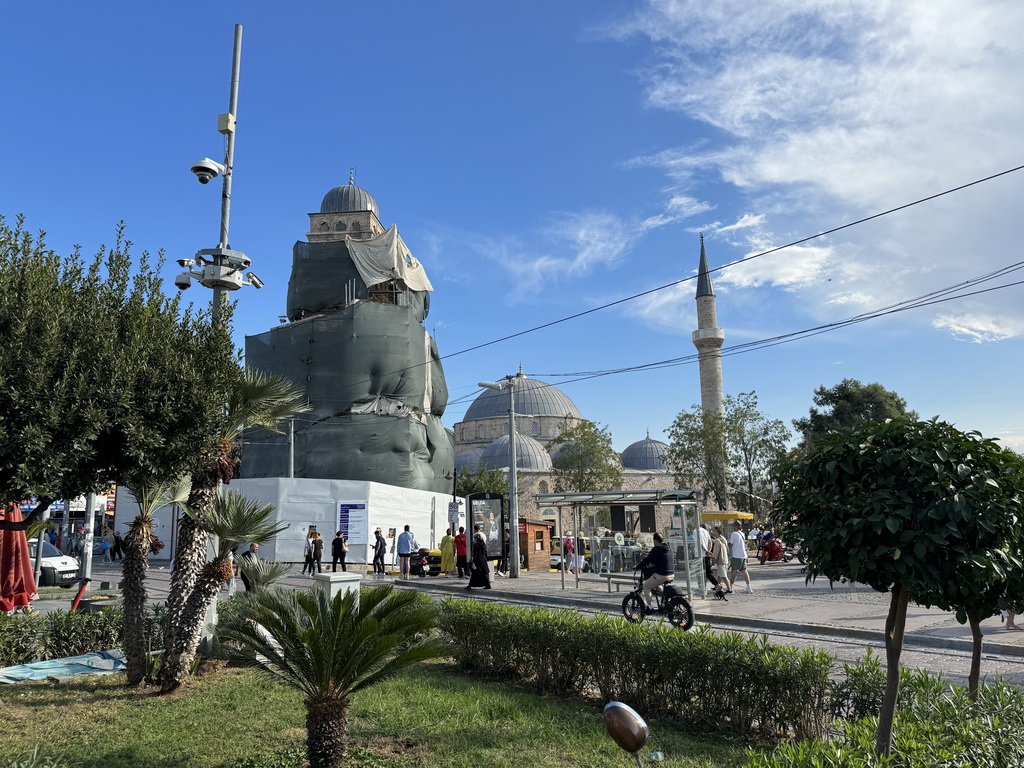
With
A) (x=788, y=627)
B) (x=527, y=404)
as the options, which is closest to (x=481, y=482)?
(x=527, y=404)

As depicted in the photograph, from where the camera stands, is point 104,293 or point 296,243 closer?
point 104,293

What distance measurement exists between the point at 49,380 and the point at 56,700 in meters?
3.25

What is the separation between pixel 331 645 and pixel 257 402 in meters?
3.40

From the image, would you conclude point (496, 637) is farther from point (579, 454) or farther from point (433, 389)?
point (579, 454)

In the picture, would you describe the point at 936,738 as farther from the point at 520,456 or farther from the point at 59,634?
the point at 520,456

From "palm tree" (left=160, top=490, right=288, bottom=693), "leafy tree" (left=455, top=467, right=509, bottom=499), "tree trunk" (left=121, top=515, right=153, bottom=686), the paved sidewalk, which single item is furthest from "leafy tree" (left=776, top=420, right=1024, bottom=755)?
"leafy tree" (left=455, top=467, right=509, bottom=499)

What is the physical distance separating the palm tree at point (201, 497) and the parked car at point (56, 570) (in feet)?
46.1

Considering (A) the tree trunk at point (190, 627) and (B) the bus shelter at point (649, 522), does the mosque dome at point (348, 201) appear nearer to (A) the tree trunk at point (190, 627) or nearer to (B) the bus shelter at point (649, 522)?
(B) the bus shelter at point (649, 522)

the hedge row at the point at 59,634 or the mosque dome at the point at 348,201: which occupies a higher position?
the mosque dome at the point at 348,201

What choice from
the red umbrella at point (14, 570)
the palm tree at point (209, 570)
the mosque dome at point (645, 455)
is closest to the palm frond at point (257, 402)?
the palm tree at point (209, 570)

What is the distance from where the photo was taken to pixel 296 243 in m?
41.8

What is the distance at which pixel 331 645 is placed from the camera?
4.86 meters

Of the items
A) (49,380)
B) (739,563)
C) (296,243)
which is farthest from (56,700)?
(296,243)

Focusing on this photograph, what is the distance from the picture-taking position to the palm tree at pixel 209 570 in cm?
Answer: 686
